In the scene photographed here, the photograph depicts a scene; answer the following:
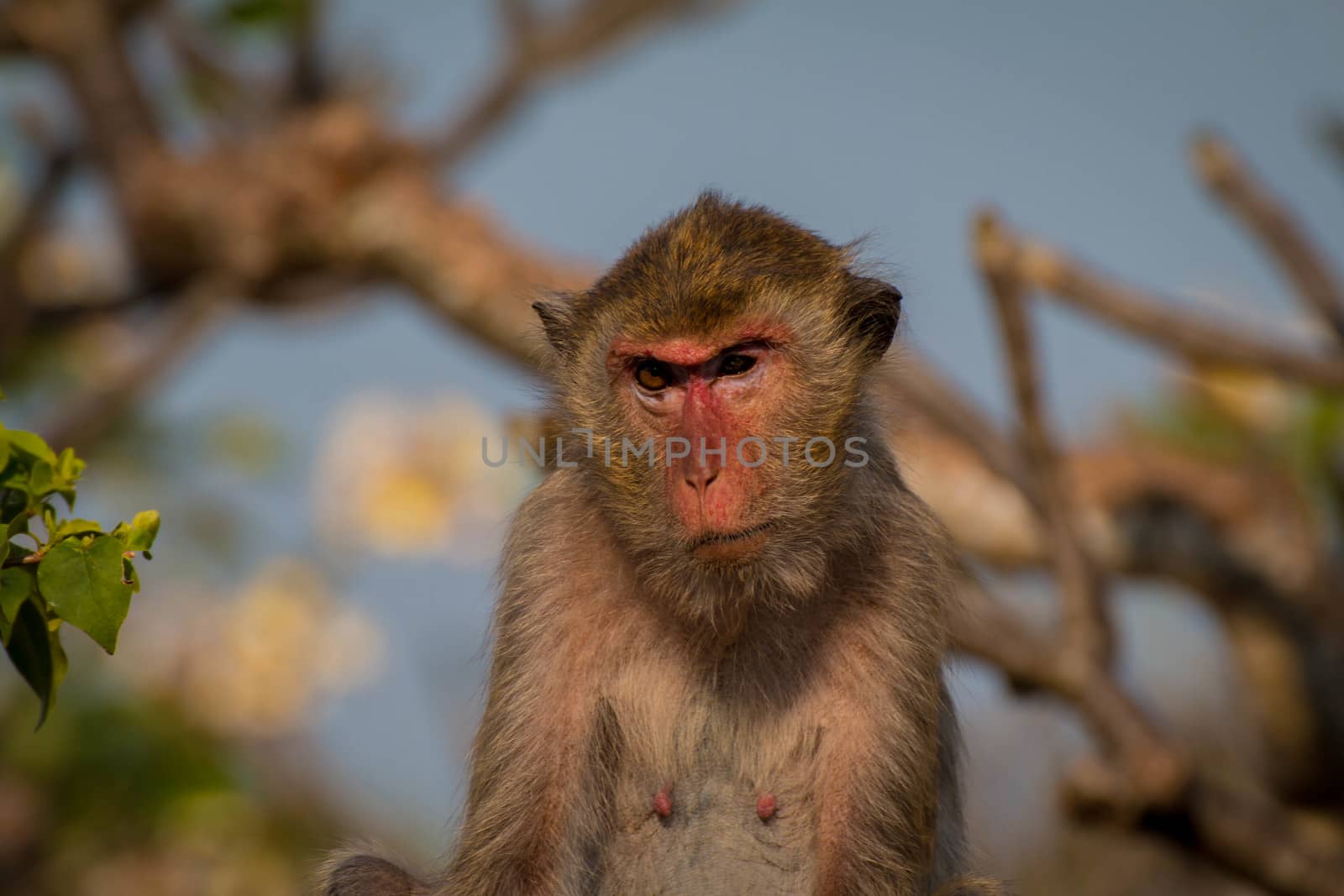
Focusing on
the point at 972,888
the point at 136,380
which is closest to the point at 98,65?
the point at 136,380

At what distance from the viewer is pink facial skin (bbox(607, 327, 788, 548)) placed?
3590 millimetres

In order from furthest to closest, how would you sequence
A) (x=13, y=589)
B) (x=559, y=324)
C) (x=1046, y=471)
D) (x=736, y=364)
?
(x=1046, y=471) → (x=559, y=324) → (x=736, y=364) → (x=13, y=589)

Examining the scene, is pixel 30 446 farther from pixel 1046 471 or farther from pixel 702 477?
pixel 1046 471

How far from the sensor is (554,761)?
3875 millimetres

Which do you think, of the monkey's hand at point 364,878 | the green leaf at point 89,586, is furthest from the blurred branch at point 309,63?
the green leaf at point 89,586

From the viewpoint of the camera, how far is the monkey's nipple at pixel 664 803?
3.90 metres

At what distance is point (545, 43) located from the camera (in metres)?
11.3

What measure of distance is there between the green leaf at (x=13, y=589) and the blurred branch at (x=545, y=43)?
29.0 ft

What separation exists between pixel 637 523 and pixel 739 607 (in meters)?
0.37

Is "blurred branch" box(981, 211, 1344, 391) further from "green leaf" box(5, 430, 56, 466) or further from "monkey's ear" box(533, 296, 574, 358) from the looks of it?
"green leaf" box(5, 430, 56, 466)

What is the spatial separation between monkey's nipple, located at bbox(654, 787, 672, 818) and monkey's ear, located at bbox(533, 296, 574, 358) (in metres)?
1.30

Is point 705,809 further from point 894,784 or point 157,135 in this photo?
point 157,135

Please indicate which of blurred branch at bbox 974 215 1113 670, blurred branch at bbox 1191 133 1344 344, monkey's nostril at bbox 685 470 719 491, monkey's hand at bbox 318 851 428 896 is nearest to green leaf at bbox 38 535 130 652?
monkey's nostril at bbox 685 470 719 491

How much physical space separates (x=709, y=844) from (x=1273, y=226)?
4851 millimetres
